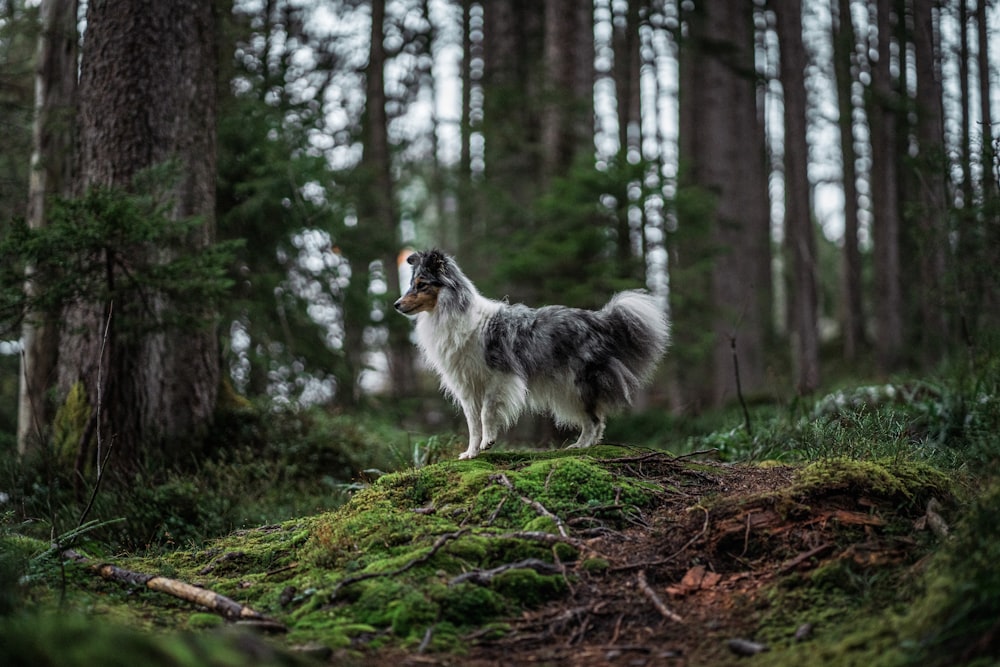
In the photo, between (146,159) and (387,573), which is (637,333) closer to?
(387,573)

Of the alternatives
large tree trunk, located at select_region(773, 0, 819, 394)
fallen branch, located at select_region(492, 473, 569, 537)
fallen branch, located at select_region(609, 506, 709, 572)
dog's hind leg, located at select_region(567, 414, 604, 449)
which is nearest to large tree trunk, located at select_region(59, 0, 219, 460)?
dog's hind leg, located at select_region(567, 414, 604, 449)

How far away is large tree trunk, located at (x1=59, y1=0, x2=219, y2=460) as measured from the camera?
26.5ft

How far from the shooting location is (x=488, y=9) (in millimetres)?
21312

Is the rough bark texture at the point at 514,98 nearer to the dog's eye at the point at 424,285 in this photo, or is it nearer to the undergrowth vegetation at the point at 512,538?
the dog's eye at the point at 424,285

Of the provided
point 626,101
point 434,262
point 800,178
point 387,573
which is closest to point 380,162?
point 626,101

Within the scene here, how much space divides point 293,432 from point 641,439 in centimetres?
613

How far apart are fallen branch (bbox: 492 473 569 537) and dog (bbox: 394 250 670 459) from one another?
130 cm

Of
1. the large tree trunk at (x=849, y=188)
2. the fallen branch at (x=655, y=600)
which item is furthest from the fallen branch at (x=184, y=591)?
the large tree trunk at (x=849, y=188)

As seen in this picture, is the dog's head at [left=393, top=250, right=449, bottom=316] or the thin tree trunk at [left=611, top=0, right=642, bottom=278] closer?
the dog's head at [left=393, top=250, right=449, bottom=316]

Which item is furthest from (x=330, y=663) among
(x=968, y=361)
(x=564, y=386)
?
(x=968, y=361)

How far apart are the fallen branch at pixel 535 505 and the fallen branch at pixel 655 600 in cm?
60

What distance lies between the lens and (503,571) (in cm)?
430

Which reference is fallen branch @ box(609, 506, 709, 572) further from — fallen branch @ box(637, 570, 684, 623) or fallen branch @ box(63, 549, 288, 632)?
fallen branch @ box(63, 549, 288, 632)

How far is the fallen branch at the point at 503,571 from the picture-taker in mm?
4207
